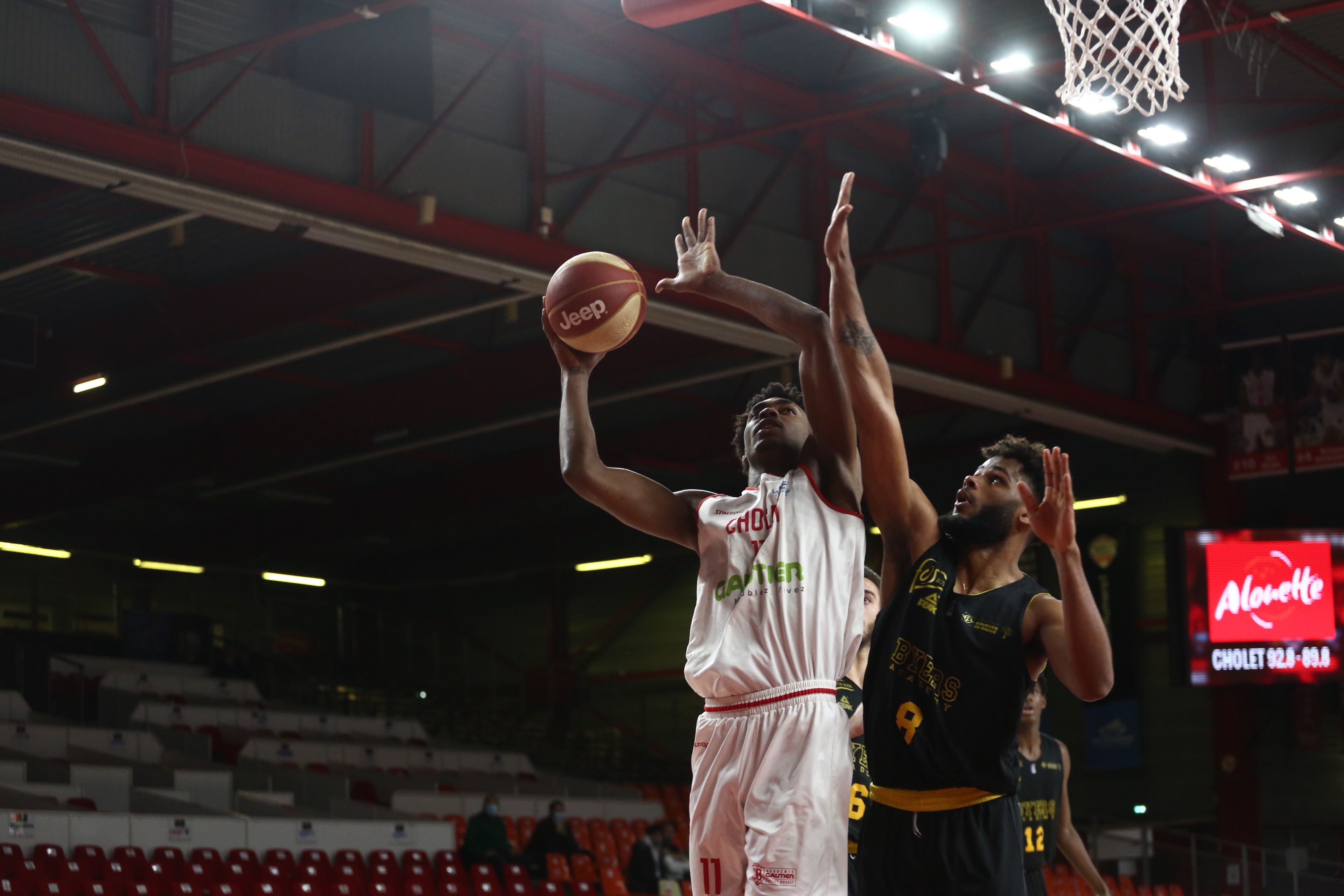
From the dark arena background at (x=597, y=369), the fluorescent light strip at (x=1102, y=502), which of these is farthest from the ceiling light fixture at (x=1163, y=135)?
the fluorescent light strip at (x=1102, y=502)

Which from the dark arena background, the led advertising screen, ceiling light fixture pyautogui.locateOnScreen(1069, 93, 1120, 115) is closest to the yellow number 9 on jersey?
the dark arena background

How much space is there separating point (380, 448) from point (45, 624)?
8652 millimetres

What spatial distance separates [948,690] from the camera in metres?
4.32

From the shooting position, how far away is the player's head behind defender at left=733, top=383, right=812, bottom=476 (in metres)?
4.66

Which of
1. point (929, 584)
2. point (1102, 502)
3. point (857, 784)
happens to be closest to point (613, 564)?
point (1102, 502)

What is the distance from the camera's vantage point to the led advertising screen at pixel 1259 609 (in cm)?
1938

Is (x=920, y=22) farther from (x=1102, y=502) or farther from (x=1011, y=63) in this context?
(x=1102, y=502)

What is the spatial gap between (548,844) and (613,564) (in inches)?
520

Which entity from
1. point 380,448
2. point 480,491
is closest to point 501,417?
point 380,448

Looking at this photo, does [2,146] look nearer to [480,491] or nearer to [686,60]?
[686,60]

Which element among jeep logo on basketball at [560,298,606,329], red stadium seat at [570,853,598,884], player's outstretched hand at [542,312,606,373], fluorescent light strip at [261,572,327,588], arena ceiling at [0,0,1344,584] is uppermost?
arena ceiling at [0,0,1344,584]

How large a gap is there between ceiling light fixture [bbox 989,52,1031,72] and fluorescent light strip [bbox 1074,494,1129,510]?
39.0 feet

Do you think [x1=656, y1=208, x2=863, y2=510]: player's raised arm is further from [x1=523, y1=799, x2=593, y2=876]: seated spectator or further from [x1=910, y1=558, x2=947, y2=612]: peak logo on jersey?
[x1=523, y1=799, x2=593, y2=876]: seated spectator

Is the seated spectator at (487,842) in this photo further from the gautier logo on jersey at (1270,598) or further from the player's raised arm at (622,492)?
the player's raised arm at (622,492)
